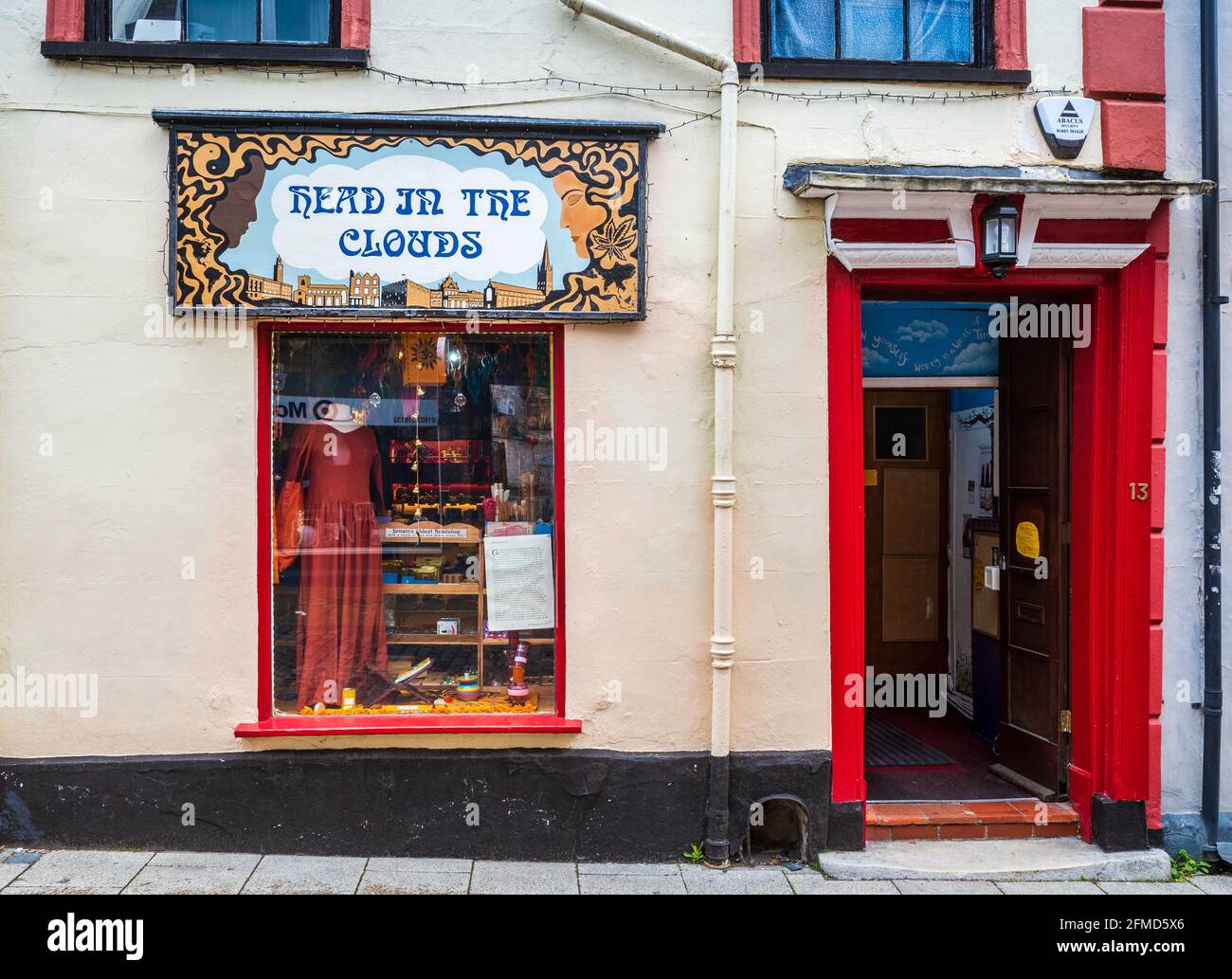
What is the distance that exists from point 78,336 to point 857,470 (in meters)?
4.25

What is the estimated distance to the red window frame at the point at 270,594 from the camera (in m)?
5.18

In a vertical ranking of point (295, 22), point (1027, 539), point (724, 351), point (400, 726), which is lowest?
point (400, 726)

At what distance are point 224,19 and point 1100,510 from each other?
5.62 metres

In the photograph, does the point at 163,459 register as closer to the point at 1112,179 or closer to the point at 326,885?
the point at 326,885

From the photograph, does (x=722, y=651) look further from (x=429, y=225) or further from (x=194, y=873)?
(x=194, y=873)

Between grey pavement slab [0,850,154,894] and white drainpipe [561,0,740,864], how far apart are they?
2987 mm

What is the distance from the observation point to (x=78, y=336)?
5055mm

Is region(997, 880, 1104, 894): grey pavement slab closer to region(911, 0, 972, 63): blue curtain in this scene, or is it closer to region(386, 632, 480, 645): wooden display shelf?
region(386, 632, 480, 645): wooden display shelf

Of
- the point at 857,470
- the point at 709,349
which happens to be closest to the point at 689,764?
the point at 857,470

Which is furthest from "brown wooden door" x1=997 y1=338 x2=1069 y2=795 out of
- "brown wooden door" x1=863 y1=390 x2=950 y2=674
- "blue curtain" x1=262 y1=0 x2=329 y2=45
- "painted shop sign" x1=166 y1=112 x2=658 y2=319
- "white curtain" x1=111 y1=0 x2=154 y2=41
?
"white curtain" x1=111 y1=0 x2=154 y2=41

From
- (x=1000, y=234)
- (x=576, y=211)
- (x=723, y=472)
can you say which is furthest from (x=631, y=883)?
(x=1000, y=234)

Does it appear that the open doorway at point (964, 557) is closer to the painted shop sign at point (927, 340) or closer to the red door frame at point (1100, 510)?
the painted shop sign at point (927, 340)

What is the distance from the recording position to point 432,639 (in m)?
5.62

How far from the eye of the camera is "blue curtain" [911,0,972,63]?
5.55m
